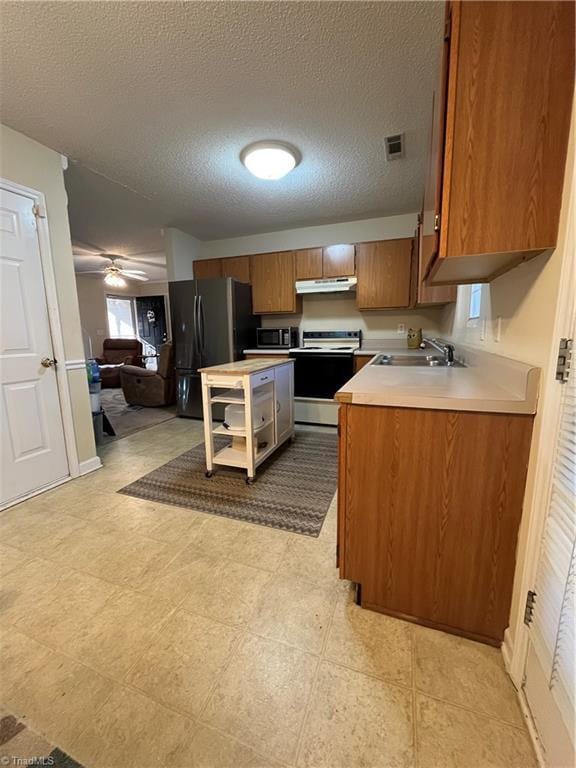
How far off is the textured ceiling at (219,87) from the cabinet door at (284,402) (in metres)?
1.73

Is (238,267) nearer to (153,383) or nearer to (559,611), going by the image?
(153,383)

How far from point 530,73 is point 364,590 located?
5.75 feet

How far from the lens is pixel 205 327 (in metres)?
3.84

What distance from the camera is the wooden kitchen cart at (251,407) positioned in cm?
223

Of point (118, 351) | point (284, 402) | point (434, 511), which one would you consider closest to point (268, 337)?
point (284, 402)

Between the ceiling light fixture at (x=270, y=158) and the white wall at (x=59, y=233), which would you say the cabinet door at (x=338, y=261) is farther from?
the white wall at (x=59, y=233)

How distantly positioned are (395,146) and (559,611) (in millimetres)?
2747

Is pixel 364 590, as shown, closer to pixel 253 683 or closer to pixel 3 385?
pixel 253 683

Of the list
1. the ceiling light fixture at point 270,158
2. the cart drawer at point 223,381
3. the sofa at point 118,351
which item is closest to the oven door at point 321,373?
the cart drawer at point 223,381

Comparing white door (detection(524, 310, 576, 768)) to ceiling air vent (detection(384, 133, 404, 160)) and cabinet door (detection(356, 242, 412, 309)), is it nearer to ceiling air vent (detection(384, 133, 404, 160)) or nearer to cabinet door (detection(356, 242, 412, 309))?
ceiling air vent (detection(384, 133, 404, 160))

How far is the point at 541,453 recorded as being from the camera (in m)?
0.87

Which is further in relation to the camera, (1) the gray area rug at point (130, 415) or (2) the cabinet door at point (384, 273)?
(1) the gray area rug at point (130, 415)

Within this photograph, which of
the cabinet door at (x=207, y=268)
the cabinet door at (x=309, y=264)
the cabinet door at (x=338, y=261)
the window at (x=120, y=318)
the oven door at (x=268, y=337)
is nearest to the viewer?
the cabinet door at (x=338, y=261)

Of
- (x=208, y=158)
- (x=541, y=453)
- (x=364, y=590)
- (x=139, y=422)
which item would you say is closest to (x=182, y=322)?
(x=139, y=422)
